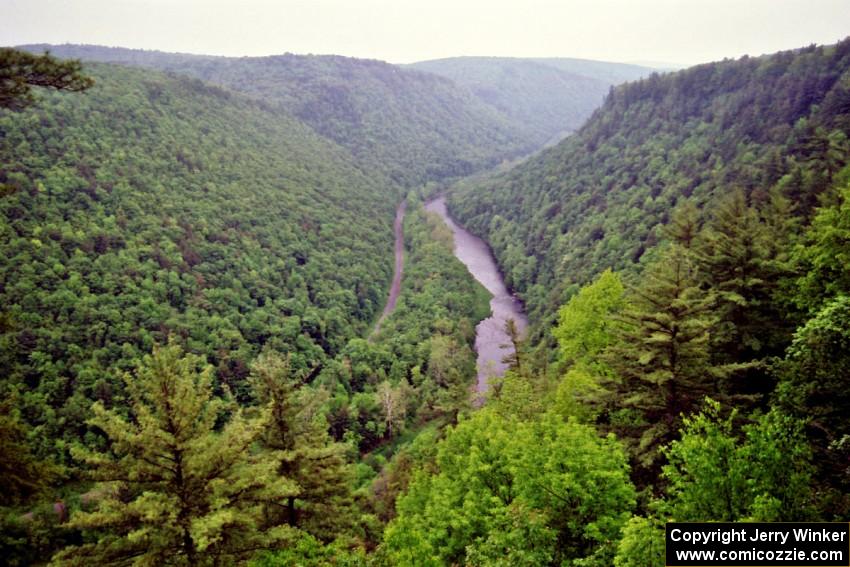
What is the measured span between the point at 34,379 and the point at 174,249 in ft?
110

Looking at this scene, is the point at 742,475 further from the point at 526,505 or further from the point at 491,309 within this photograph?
the point at 491,309

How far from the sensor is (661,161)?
343 ft

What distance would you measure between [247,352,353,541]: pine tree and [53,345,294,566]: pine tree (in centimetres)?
364

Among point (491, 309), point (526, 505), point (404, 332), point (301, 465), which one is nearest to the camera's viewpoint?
point (526, 505)

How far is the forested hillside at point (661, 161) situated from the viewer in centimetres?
7062

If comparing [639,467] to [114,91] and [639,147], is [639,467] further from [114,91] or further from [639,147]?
[114,91]

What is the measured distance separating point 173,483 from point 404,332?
7909 cm

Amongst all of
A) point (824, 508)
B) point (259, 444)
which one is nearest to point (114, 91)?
point (259, 444)

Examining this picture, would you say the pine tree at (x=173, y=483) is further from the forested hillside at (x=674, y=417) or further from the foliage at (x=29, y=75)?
the foliage at (x=29, y=75)

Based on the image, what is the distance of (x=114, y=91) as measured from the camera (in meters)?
117
